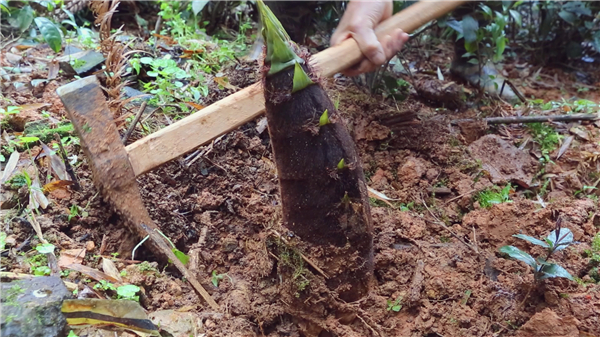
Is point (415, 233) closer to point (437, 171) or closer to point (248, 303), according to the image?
point (437, 171)

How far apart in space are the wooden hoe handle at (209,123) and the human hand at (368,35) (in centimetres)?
6

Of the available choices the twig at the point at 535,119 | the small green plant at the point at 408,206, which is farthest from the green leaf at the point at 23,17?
the twig at the point at 535,119

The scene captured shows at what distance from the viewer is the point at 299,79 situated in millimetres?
1396

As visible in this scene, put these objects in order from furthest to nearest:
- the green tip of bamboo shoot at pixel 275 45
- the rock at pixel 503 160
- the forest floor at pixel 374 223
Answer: the rock at pixel 503 160 < the forest floor at pixel 374 223 < the green tip of bamboo shoot at pixel 275 45

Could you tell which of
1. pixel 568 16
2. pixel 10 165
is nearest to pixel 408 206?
pixel 10 165

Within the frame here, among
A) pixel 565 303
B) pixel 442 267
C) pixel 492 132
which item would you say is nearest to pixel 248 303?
pixel 442 267

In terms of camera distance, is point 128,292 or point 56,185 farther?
point 56,185

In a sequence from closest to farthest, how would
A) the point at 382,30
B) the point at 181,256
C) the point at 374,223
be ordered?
the point at 181,256, the point at 374,223, the point at 382,30

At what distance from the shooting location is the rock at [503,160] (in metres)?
2.42

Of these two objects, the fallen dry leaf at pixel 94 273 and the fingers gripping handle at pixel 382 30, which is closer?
the fallen dry leaf at pixel 94 273

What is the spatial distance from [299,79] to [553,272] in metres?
1.07

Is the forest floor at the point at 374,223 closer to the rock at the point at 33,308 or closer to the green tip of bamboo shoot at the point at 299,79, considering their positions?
the rock at the point at 33,308

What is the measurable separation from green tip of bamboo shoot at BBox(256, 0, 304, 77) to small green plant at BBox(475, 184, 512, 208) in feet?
4.17

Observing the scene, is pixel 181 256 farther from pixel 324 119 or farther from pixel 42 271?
pixel 324 119
